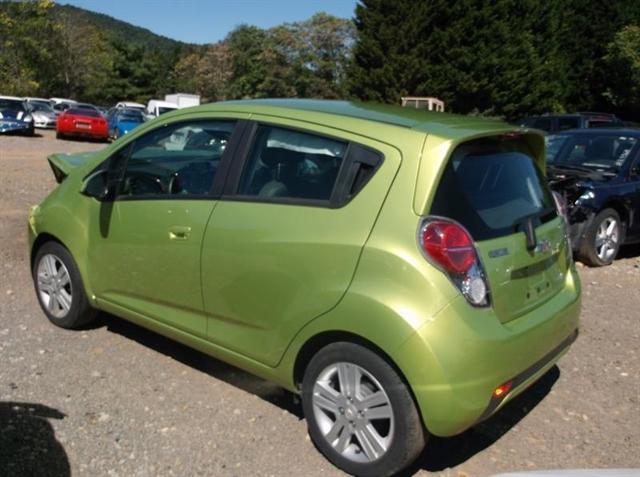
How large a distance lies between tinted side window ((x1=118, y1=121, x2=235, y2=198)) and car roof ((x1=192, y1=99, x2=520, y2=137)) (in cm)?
16

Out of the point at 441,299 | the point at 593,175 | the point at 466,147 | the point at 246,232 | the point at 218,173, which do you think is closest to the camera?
the point at 441,299

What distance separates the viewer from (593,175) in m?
7.70

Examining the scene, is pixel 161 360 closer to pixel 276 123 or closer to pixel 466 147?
pixel 276 123

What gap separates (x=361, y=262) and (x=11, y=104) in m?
25.9

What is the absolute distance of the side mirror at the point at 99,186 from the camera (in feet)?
13.8

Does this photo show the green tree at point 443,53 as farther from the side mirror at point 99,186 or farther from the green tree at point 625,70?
the side mirror at point 99,186

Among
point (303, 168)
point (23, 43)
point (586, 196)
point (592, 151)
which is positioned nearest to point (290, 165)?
point (303, 168)

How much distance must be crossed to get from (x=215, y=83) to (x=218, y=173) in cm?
7430

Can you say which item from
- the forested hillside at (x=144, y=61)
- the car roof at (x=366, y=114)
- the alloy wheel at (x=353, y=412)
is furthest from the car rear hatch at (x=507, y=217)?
the forested hillside at (x=144, y=61)

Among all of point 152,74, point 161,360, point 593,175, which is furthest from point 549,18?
point 152,74

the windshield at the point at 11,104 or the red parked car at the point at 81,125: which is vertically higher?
the windshield at the point at 11,104

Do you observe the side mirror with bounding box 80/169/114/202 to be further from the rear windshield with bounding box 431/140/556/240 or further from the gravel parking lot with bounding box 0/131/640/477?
the rear windshield with bounding box 431/140/556/240

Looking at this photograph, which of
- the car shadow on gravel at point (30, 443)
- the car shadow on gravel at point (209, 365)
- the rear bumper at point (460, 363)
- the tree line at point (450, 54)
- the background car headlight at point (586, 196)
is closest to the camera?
the rear bumper at point (460, 363)

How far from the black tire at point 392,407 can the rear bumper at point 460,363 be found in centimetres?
7
